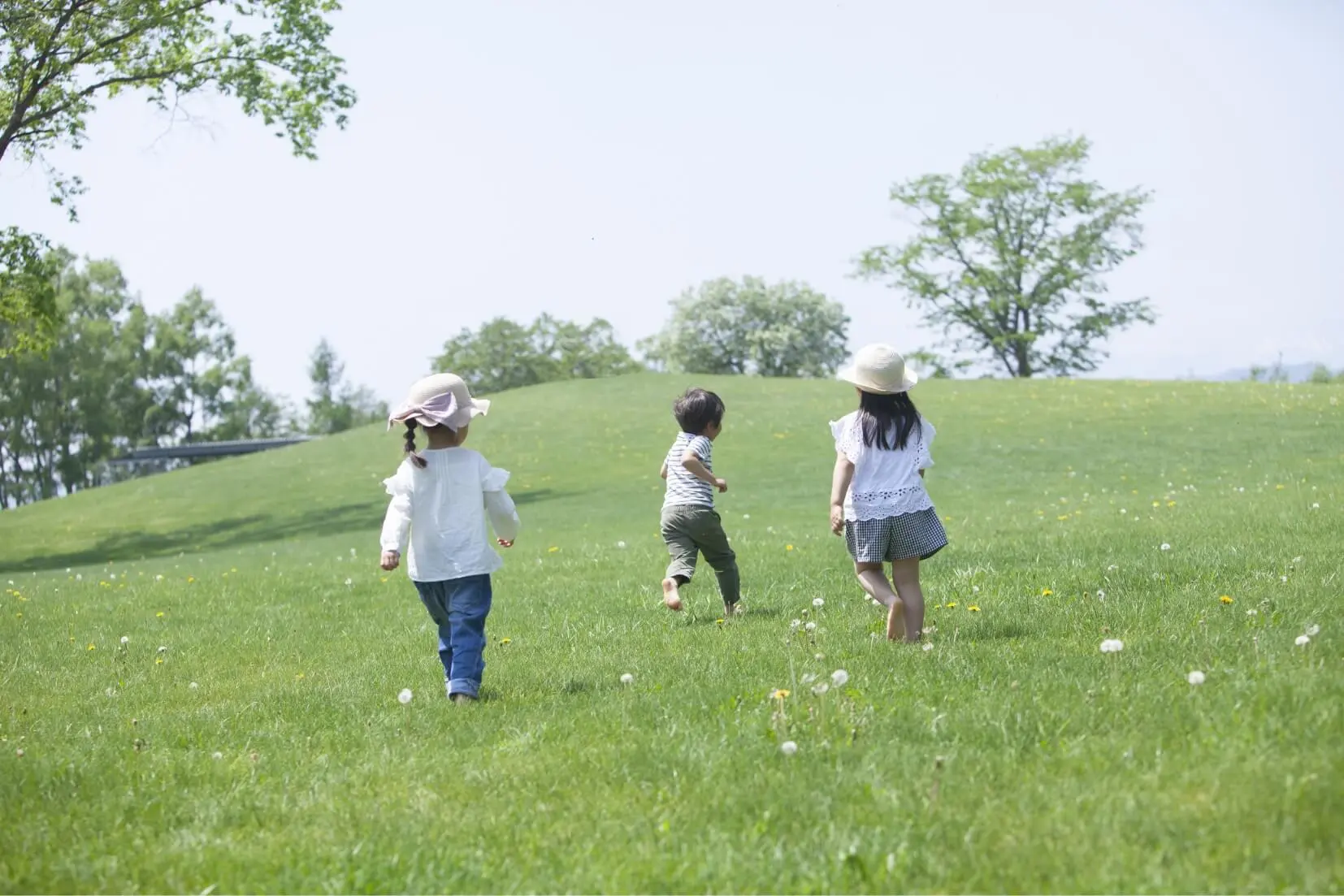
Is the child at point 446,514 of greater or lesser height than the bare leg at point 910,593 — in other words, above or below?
above

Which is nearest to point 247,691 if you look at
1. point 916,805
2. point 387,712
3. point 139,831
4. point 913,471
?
point 387,712

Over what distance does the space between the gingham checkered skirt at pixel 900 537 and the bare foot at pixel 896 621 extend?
308 mm

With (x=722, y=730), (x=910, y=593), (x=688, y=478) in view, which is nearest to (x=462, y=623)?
(x=722, y=730)

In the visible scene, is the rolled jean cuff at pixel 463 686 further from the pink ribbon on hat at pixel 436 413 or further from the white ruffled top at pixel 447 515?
the pink ribbon on hat at pixel 436 413

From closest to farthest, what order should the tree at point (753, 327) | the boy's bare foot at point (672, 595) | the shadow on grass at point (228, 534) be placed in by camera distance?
the boy's bare foot at point (672, 595) → the shadow on grass at point (228, 534) → the tree at point (753, 327)

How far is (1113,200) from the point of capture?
7106 cm

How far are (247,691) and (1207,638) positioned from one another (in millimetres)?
5626

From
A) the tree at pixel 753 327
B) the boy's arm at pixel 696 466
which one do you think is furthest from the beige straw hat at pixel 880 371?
the tree at pixel 753 327

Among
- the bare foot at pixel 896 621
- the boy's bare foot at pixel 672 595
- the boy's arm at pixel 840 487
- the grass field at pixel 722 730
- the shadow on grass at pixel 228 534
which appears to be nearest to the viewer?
the grass field at pixel 722 730

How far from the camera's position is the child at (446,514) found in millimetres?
6953

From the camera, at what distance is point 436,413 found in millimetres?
7008

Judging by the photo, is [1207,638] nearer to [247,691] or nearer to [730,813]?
[730,813]

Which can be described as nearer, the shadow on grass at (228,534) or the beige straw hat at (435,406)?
the beige straw hat at (435,406)

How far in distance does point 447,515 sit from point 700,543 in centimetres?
282
